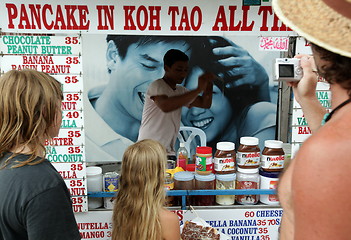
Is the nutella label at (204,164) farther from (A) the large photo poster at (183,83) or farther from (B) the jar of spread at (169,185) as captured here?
(A) the large photo poster at (183,83)

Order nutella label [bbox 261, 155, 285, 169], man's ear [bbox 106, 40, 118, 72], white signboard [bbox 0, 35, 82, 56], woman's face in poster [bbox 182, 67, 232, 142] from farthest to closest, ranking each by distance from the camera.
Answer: woman's face in poster [bbox 182, 67, 232, 142]
man's ear [bbox 106, 40, 118, 72]
nutella label [bbox 261, 155, 285, 169]
white signboard [bbox 0, 35, 82, 56]

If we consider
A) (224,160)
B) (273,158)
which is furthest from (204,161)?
(273,158)

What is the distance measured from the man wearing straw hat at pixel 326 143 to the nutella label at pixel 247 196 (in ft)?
6.47

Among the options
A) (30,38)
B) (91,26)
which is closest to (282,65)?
(91,26)

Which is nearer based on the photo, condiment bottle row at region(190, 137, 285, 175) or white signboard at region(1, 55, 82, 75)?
white signboard at region(1, 55, 82, 75)

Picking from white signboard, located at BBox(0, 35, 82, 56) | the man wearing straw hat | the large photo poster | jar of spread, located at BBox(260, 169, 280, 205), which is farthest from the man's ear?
the man wearing straw hat

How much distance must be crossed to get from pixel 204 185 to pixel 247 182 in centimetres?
38

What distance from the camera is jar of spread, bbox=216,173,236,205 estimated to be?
8.95ft

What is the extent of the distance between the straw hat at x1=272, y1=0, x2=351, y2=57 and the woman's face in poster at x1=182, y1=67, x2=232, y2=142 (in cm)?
431

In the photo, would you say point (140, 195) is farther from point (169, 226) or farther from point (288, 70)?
point (288, 70)

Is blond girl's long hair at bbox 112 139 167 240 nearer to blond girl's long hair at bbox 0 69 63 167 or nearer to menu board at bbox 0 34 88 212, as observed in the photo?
menu board at bbox 0 34 88 212

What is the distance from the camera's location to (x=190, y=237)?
2.44 metres

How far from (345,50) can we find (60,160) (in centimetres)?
228

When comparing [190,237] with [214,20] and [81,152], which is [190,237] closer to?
[81,152]
